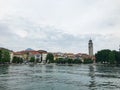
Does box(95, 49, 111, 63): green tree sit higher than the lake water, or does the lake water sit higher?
box(95, 49, 111, 63): green tree

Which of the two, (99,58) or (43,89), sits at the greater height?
(99,58)

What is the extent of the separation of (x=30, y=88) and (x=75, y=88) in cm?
558

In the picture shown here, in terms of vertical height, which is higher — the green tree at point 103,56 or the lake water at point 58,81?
the green tree at point 103,56

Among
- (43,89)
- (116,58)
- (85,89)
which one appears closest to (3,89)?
(43,89)

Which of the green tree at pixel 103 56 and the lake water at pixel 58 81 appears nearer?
the lake water at pixel 58 81

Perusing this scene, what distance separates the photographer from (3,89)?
104ft

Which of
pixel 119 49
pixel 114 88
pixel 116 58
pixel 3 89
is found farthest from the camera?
pixel 119 49

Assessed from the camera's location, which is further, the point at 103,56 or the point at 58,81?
the point at 103,56

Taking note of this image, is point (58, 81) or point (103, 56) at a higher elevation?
point (103, 56)

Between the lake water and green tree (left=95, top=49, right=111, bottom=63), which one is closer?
the lake water

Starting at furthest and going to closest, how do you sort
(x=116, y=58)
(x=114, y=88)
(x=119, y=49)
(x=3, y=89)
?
1. (x=119, y=49)
2. (x=116, y=58)
3. (x=114, y=88)
4. (x=3, y=89)

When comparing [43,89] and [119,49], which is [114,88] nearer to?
[43,89]

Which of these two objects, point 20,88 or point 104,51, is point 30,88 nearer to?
point 20,88

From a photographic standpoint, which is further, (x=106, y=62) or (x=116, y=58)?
(x=106, y=62)
